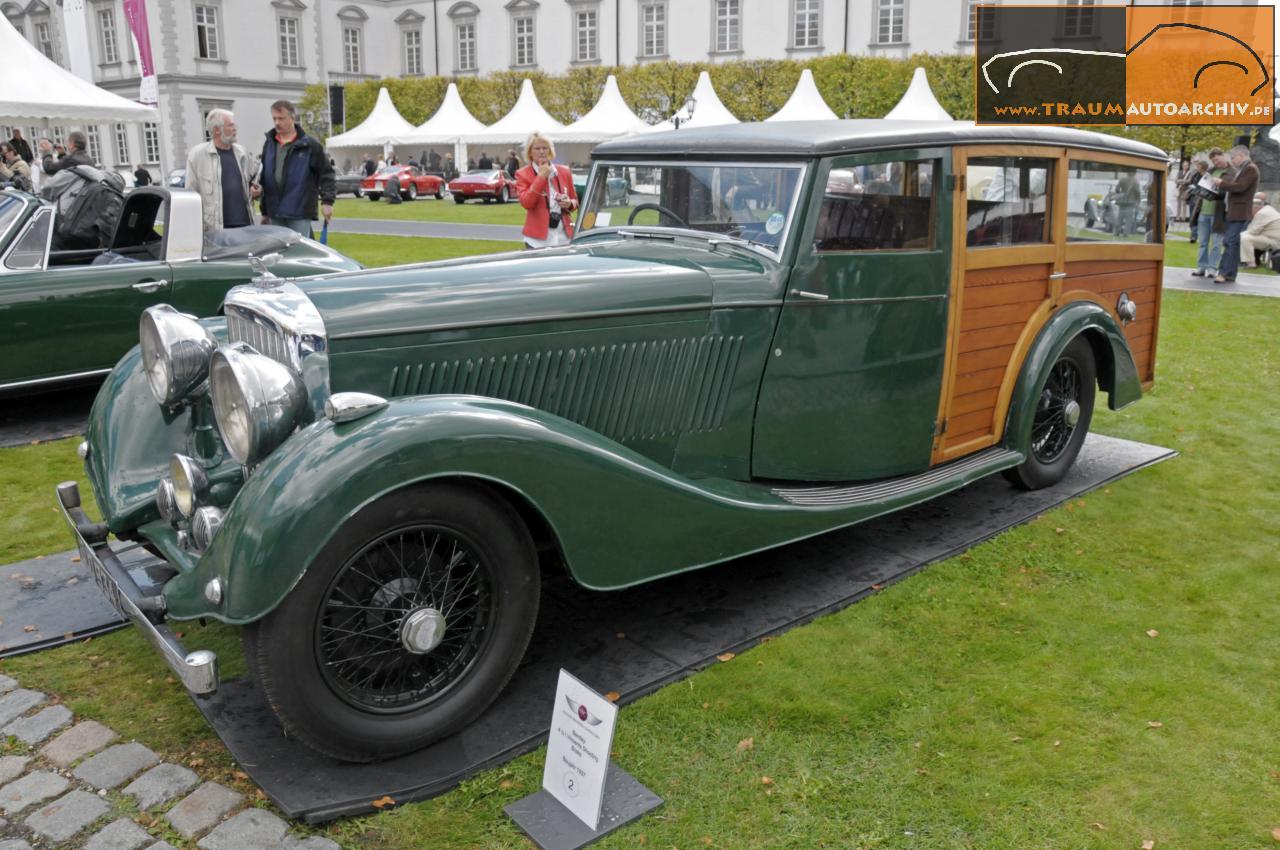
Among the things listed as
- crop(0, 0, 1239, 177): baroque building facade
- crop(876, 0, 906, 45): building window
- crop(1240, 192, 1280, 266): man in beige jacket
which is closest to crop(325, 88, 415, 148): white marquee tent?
crop(0, 0, 1239, 177): baroque building facade

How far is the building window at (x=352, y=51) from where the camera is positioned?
56625mm

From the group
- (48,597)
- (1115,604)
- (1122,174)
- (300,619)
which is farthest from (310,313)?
(1122,174)

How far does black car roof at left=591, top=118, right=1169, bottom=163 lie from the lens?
13.3 ft

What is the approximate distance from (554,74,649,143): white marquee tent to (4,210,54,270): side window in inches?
1046

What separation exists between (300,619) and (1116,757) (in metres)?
2.48

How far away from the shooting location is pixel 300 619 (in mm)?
2768

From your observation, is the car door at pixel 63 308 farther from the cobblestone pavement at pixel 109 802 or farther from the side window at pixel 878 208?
the side window at pixel 878 208

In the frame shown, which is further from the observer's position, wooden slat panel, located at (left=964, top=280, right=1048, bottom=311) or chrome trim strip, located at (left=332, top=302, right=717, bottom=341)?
wooden slat panel, located at (left=964, top=280, right=1048, bottom=311)

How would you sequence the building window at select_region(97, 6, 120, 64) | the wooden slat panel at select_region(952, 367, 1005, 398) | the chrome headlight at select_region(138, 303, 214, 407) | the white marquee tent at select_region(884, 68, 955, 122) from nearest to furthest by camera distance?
the chrome headlight at select_region(138, 303, 214, 407)
the wooden slat panel at select_region(952, 367, 1005, 398)
the white marquee tent at select_region(884, 68, 955, 122)
the building window at select_region(97, 6, 120, 64)

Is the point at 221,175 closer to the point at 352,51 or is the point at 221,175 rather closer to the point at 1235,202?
the point at 1235,202

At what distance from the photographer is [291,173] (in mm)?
8477

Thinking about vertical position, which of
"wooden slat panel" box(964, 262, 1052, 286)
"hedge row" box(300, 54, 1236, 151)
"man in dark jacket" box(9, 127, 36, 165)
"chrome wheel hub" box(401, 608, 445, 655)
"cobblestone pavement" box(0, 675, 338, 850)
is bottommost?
"cobblestone pavement" box(0, 675, 338, 850)

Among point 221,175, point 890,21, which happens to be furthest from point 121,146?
point 221,175

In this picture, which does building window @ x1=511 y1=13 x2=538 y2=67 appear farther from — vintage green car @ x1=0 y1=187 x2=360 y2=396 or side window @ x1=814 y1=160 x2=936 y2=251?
side window @ x1=814 y1=160 x2=936 y2=251
